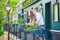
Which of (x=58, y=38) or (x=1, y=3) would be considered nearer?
(x=58, y=38)

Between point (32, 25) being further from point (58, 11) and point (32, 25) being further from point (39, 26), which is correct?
point (58, 11)

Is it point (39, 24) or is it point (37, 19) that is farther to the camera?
point (39, 24)

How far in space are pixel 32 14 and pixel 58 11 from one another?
1.44 meters

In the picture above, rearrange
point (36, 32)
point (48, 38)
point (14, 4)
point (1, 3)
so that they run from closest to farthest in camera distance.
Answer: point (36, 32), point (48, 38), point (1, 3), point (14, 4)

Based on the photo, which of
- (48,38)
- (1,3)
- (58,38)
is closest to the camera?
(58,38)

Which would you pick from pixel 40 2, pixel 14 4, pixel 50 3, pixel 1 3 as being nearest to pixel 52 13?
pixel 50 3

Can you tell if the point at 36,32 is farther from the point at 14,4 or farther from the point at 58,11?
the point at 14,4

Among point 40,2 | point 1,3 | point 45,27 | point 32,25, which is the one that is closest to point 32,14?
point 32,25

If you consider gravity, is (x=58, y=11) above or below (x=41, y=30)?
above

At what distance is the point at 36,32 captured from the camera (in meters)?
9.51

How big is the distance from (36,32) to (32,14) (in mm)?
698

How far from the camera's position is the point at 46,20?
1073cm

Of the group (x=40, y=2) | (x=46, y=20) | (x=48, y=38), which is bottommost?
(x=48, y=38)

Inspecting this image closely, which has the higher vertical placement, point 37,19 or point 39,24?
point 37,19
